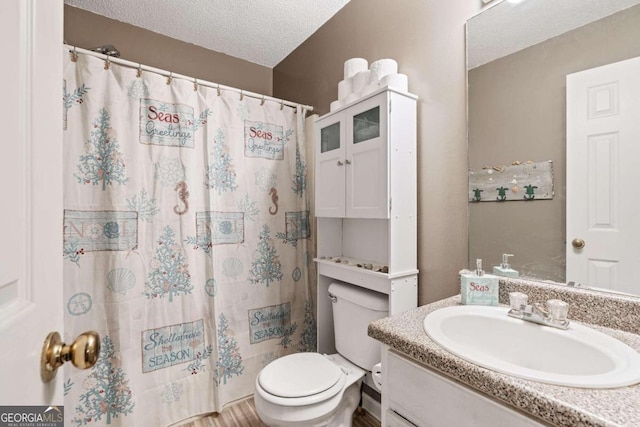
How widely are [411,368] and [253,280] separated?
132cm

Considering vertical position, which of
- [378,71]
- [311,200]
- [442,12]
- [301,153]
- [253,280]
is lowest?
[253,280]

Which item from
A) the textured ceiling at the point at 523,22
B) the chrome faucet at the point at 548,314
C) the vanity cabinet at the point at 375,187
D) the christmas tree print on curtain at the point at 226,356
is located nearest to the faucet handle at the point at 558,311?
the chrome faucet at the point at 548,314

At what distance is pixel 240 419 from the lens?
167 centimetres

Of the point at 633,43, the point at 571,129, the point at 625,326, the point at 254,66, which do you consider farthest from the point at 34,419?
the point at 254,66

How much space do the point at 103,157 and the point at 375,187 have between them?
1.35m

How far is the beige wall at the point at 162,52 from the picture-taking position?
70.0 inches

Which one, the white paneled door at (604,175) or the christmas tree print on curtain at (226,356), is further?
the christmas tree print on curtain at (226,356)

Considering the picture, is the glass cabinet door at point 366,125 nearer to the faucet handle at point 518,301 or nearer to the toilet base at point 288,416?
the faucet handle at point 518,301

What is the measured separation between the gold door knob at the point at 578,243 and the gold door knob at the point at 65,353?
1.25m

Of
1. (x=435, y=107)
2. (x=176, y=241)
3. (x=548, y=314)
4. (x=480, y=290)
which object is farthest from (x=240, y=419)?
(x=435, y=107)

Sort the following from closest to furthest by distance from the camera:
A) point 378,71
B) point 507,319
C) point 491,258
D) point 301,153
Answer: point 507,319 < point 491,258 < point 378,71 < point 301,153

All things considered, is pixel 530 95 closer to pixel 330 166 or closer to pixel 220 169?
pixel 330 166

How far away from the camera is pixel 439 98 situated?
4.32 feet

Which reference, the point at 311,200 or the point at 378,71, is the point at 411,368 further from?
the point at 311,200
